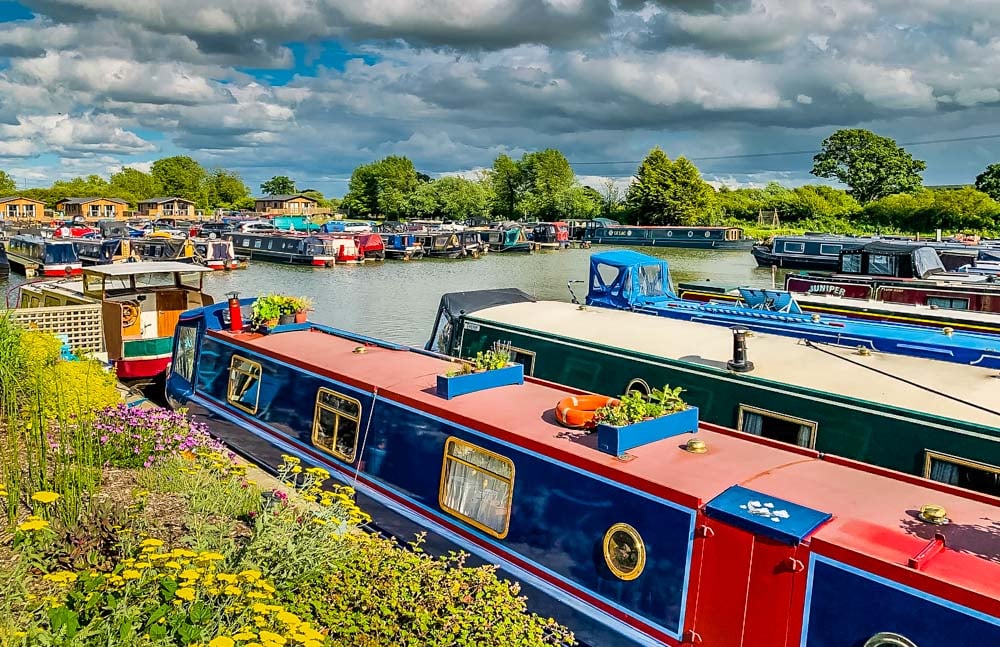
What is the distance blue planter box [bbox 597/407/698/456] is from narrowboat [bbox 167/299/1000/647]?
68 millimetres

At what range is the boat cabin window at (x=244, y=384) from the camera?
958 centimetres

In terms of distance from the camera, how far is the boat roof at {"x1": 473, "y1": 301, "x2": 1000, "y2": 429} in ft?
24.3

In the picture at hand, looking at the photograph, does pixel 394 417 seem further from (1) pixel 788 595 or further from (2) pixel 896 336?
(2) pixel 896 336

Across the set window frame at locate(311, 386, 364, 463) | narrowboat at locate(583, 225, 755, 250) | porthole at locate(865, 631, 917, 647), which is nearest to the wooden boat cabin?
narrowboat at locate(583, 225, 755, 250)

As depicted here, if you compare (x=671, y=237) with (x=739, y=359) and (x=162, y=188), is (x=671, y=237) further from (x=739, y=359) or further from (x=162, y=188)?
(x=162, y=188)

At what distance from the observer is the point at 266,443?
9.05m

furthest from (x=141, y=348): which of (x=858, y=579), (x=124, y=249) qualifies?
(x=124, y=249)

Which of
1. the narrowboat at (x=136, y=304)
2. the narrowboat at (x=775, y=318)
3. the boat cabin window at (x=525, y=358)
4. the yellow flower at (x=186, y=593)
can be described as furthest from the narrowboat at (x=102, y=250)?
the yellow flower at (x=186, y=593)

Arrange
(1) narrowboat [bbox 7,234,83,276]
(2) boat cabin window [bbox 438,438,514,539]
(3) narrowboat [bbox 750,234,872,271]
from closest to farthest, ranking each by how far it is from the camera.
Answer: (2) boat cabin window [bbox 438,438,514,539]
(1) narrowboat [bbox 7,234,83,276]
(3) narrowboat [bbox 750,234,872,271]

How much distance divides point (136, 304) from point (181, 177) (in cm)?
13457

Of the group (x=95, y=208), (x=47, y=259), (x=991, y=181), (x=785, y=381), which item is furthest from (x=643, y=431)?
(x=95, y=208)

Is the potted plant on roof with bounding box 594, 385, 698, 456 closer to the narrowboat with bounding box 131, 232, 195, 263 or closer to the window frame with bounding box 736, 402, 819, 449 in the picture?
the window frame with bounding box 736, 402, 819, 449

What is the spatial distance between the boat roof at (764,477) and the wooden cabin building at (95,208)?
113048 mm

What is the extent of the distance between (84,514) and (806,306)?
14.4m
